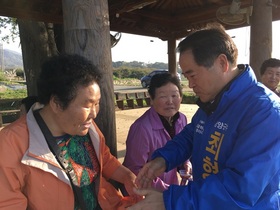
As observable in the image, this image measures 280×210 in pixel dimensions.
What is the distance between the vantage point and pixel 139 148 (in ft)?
7.98

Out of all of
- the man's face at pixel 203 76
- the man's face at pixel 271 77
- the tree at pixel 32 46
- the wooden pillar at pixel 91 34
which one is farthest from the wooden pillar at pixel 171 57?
the man's face at pixel 203 76

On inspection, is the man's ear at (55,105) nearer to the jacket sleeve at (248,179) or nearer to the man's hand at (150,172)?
the man's hand at (150,172)

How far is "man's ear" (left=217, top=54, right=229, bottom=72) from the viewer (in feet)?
5.13

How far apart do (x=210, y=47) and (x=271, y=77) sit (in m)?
2.67

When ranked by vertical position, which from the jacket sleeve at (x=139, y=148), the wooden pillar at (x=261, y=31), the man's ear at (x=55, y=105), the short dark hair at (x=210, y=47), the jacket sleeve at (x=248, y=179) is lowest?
the jacket sleeve at (x=139, y=148)

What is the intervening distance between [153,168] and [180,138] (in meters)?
0.34

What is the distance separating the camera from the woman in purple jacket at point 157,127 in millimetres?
2430

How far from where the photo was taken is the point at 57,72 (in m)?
1.66

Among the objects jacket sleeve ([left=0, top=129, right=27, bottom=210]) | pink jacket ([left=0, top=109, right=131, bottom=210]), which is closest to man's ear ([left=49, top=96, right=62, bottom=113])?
pink jacket ([left=0, top=109, right=131, bottom=210])

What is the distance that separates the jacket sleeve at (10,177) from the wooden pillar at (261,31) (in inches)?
131

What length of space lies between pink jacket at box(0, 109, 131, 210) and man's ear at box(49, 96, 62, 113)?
14 cm

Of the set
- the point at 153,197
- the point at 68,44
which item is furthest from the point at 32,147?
the point at 68,44

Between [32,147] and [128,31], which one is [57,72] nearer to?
[32,147]

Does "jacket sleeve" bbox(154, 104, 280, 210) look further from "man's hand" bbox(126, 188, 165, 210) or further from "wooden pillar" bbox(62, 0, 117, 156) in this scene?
"wooden pillar" bbox(62, 0, 117, 156)
